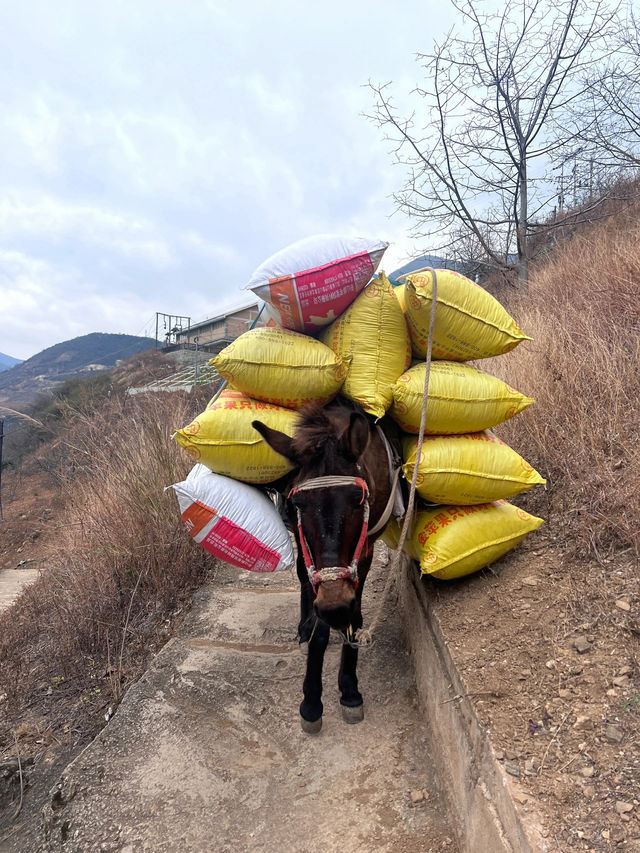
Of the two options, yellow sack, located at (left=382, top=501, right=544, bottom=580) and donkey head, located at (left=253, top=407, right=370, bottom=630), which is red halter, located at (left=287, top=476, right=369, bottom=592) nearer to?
donkey head, located at (left=253, top=407, right=370, bottom=630)

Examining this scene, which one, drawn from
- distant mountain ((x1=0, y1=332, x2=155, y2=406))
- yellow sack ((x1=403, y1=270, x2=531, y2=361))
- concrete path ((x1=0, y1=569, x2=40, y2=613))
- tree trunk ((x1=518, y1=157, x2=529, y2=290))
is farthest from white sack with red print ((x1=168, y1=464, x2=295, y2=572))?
distant mountain ((x1=0, y1=332, x2=155, y2=406))

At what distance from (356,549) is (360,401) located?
3.29 feet

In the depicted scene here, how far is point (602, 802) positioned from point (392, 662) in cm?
205

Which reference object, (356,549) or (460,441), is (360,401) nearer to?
(460,441)

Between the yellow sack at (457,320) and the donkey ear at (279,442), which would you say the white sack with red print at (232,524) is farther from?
the yellow sack at (457,320)

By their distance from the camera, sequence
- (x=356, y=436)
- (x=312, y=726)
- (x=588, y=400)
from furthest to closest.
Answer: (x=588, y=400) → (x=312, y=726) → (x=356, y=436)

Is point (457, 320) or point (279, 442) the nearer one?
point (279, 442)

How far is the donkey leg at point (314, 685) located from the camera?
279cm

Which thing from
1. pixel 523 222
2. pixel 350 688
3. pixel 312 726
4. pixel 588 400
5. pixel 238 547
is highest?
pixel 523 222

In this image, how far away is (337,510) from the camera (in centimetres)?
229

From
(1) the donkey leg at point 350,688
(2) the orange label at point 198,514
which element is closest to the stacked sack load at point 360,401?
(2) the orange label at point 198,514

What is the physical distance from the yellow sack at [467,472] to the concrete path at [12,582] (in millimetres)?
6789

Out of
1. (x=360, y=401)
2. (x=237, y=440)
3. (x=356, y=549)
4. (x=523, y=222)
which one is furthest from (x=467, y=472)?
(x=523, y=222)

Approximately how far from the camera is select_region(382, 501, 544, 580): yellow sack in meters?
2.77
